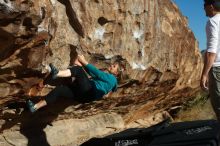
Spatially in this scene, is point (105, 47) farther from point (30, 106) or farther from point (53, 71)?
point (30, 106)

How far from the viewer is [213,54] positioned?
5.19 meters

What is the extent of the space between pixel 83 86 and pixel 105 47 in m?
0.83

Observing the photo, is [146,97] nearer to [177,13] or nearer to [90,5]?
[177,13]

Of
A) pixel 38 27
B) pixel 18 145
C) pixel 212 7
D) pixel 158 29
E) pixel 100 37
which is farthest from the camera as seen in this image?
pixel 158 29

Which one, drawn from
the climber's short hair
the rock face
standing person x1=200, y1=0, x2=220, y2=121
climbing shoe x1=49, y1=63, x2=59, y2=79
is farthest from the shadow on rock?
the climber's short hair

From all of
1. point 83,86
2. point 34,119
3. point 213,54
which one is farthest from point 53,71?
point 213,54

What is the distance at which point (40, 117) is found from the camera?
23.2 feet

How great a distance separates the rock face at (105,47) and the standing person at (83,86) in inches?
5.4

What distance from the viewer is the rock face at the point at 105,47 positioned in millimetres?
4863

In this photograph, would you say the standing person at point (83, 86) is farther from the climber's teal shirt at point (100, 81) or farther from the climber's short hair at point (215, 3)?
the climber's short hair at point (215, 3)

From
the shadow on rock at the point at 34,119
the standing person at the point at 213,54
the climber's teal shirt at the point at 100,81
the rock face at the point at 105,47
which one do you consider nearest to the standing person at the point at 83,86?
the climber's teal shirt at the point at 100,81

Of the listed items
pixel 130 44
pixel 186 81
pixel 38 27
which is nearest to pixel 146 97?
pixel 186 81

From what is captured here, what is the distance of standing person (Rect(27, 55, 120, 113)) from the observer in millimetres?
5973

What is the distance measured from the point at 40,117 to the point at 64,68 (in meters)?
1.35
